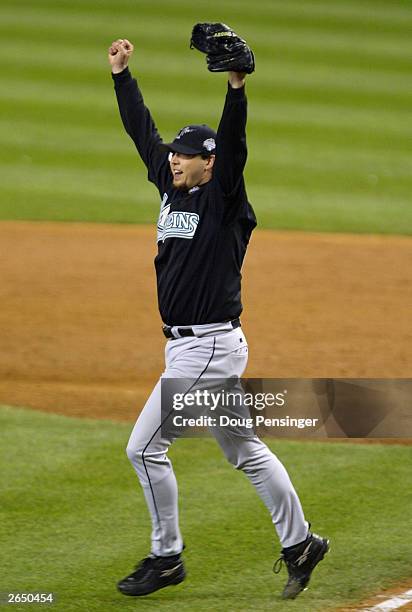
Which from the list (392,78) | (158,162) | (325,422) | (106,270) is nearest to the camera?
(158,162)

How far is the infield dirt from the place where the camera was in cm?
918

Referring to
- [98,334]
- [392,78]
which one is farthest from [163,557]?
[392,78]

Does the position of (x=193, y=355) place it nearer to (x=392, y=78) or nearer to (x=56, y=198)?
(x=56, y=198)

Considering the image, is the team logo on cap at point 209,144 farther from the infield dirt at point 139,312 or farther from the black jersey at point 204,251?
the infield dirt at point 139,312

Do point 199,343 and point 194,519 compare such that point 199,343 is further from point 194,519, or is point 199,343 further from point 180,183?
point 194,519

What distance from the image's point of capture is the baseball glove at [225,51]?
193 inches

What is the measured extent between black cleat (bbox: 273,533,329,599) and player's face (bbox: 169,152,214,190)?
1.74 meters

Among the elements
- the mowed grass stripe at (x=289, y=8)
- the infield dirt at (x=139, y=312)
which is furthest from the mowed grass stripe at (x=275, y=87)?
the infield dirt at (x=139, y=312)

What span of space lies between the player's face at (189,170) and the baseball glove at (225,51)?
0.49m

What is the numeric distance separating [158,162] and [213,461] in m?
2.36

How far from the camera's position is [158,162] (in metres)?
5.67

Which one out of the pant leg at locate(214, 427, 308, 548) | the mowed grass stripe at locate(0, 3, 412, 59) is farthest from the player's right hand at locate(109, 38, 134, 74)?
the mowed grass stripe at locate(0, 3, 412, 59)

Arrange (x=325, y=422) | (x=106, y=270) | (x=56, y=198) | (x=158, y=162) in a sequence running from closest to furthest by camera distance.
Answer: (x=158, y=162), (x=325, y=422), (x=106, y=270), (x=56, y=198)

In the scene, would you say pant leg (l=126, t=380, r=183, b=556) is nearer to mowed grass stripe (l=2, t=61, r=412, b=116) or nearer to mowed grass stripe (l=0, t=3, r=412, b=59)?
mowed grass stripe (l=2, t=61, r=412, b=116)
